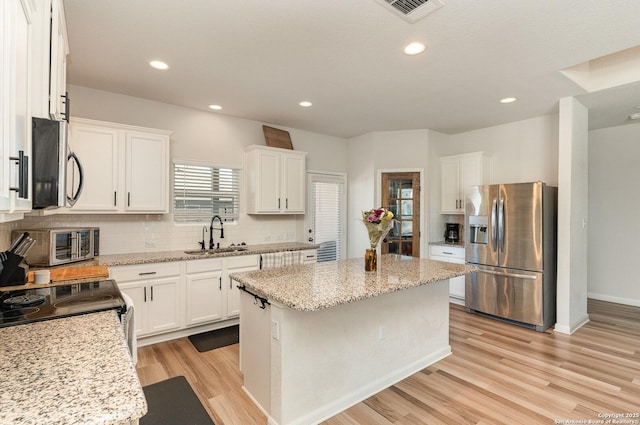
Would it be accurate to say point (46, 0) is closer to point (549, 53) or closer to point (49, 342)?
point (49, 342)

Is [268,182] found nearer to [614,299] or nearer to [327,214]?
[327,214]

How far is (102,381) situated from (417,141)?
16.5ft

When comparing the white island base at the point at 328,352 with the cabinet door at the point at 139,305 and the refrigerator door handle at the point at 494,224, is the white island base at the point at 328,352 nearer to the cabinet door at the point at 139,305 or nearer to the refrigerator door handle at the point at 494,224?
the cabinet door at the point at 139,305

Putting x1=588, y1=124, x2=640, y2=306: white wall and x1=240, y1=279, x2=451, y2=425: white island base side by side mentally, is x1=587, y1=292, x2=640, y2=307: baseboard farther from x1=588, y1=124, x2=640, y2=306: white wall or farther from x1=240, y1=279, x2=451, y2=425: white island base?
x1=240, y1=279, x2=451, y2=425: white island base

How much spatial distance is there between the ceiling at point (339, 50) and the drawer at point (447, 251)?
199cm

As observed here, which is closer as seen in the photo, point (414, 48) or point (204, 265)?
point (414, 48)

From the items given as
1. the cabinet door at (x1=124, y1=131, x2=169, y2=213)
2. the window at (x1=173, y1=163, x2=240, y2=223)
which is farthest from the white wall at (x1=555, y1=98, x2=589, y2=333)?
the cabinet door at (x1=124, y1=131, x2=169, y2=213)

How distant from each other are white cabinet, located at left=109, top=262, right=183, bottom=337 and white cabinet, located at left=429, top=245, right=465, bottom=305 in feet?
11.9

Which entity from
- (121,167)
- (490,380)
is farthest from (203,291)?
(490,380)

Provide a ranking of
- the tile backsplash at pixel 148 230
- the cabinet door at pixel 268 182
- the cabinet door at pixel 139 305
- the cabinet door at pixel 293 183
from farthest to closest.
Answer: the cabinet door at pixel 293 183 → the cabinet door at pixel 268 182 → the tile backsplash at pixel 148 230 → the cabinet door at pixel 139 305

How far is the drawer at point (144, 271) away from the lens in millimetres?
3131

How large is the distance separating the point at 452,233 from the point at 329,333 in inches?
143

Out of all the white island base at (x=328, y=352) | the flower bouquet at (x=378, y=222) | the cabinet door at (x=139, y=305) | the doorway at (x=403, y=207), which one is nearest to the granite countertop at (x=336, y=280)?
the white island base at (x=328, y=352)

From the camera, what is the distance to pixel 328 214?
5578mm
